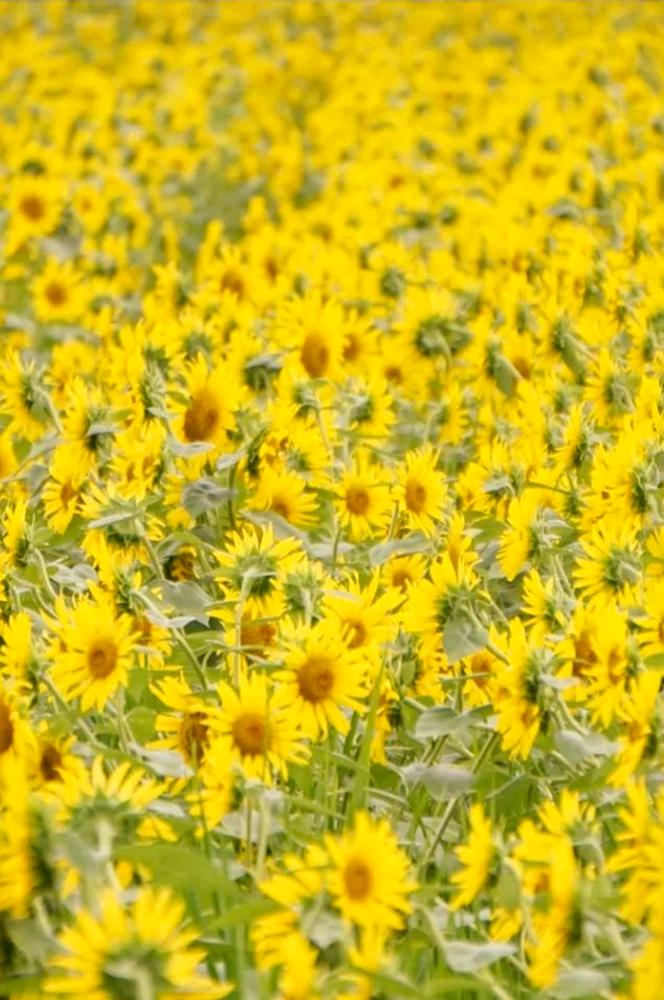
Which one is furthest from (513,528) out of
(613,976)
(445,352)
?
(445,352)

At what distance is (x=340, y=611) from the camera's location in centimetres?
225

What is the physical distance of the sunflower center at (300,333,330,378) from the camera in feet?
11.4

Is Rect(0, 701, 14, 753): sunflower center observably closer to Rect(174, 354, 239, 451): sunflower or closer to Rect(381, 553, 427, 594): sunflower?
Rect(381, 553, 427, 594): sunflower

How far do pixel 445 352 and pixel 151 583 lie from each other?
1.18 metres

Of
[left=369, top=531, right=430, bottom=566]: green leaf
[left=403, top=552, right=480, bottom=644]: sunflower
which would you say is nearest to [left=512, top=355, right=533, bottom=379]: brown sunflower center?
[left=369, top=531, right=430, bottom=566]: green leaf

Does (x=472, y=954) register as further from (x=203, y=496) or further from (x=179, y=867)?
(x=203, y=496)

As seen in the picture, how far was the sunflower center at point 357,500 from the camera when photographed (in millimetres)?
2848

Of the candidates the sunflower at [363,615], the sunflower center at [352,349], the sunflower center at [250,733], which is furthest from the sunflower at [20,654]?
the sunflower center at [352,349]

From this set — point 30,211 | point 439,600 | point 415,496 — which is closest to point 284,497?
point 415,496

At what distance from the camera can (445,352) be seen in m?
3.68

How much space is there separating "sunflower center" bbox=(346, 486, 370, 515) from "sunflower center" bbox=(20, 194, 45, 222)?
2.56 m

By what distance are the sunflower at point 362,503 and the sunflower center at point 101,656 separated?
0.79 m

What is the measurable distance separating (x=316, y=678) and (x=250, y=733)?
9cm

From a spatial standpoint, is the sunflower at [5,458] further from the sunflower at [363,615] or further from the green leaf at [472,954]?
the green leaf at [472,954]
